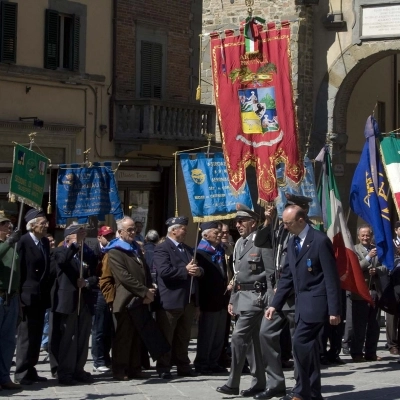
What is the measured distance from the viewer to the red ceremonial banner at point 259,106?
1400 cm

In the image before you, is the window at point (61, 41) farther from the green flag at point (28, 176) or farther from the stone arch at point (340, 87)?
the green flag at point (28, 176)

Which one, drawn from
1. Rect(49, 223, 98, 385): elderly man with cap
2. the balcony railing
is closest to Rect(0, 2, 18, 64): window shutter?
the balcony railing

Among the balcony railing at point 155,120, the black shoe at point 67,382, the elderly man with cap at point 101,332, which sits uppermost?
the balcony railing at point 155,120

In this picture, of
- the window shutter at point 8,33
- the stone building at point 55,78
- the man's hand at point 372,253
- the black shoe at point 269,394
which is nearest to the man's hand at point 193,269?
the black shoe at point 269,394

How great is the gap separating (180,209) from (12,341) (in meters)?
15.8

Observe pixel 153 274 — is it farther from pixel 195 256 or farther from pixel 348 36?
pixel 348 36

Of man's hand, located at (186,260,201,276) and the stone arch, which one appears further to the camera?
the stone arch

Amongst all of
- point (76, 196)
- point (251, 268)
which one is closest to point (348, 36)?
point (76, 196)

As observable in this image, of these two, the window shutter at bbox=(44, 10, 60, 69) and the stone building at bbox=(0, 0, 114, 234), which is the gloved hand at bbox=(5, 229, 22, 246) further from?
the window shutter at bbox=(44, 10, 60, 69)

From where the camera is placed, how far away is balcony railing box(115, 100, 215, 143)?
26.2m

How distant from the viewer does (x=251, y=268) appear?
12305 mm

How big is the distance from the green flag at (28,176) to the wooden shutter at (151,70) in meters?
14.6

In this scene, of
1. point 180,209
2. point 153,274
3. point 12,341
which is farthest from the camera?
point 180,209

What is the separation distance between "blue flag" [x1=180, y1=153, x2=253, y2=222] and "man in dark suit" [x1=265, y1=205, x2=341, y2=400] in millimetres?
3192
